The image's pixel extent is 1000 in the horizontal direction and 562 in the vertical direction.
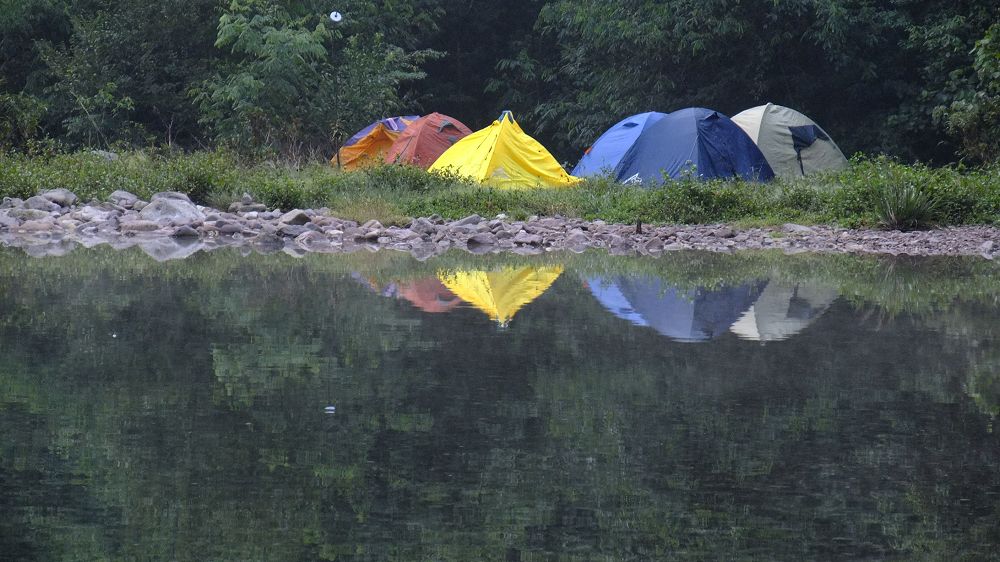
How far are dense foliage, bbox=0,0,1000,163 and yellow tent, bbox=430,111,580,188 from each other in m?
3.94

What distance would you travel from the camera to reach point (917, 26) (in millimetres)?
27828

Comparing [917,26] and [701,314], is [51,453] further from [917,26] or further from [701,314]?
[917,26]

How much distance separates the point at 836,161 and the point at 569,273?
46.8ft

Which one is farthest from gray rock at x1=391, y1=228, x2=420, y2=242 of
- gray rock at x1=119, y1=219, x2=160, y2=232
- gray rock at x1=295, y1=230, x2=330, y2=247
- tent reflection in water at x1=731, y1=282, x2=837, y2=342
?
tent reflection in water at x1=731, y1=282, x2=837, y2=342

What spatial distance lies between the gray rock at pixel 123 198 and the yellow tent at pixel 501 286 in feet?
26.6

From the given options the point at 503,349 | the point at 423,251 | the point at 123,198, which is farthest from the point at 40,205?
the point at 503,349

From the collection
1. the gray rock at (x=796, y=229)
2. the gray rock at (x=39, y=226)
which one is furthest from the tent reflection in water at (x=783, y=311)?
the gray rock at (x=39, y=226)

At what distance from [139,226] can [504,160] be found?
337 inches

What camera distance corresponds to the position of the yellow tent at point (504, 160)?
869 inches

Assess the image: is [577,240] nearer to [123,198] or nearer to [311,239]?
[311,239]

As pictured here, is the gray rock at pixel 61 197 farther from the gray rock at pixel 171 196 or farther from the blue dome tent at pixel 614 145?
the blue dome tent at pixel 614 145

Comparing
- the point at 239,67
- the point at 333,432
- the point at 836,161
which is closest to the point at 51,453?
the point at 333,432

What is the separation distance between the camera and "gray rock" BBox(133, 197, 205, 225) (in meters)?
16.0

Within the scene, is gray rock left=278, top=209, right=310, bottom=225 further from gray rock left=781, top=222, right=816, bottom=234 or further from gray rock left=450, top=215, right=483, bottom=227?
gray rock left=781, top=222, right=816, bottom=234
